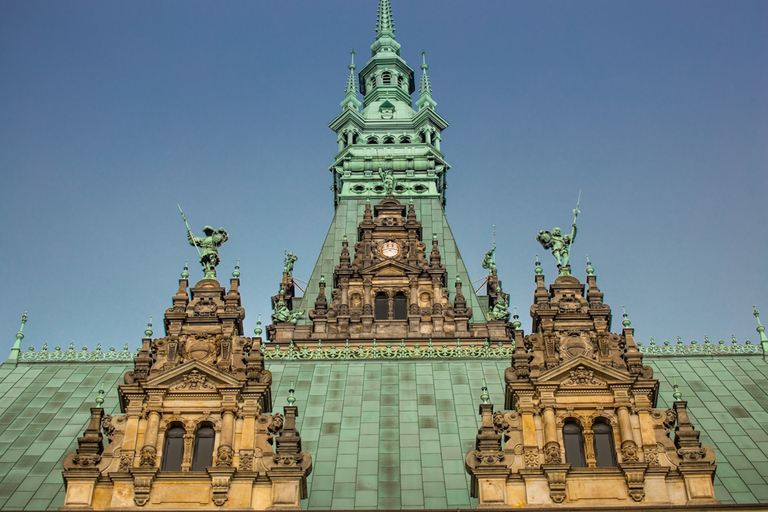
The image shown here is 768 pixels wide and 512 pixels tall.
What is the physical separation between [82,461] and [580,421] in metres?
12.8

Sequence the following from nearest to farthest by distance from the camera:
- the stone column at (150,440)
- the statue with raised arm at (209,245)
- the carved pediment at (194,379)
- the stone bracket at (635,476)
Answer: the stone bracket at (635,476) → the stone column at (150,440) → the carved pediment at (194,379) → the statue with raised arm at (209,245)

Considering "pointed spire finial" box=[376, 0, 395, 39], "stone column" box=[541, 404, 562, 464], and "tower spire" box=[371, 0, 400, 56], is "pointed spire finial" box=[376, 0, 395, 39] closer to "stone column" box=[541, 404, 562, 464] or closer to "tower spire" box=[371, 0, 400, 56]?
"tower spire" box=[371, 0, 400, 56]

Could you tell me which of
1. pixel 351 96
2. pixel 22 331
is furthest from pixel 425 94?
pixel 22 331

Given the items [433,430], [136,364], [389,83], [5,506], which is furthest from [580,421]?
[389,83]

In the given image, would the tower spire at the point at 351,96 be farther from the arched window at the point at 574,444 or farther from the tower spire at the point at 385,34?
the arched window at the point at 574,444

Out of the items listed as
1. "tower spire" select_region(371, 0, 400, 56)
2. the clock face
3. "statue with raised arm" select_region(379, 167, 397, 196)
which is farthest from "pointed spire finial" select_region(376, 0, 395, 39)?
the clock face

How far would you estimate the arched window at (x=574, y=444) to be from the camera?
31125 mm

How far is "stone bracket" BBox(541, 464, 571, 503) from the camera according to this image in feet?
97.4

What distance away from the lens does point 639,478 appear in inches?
1175

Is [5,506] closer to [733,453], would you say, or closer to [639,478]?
[639,478]

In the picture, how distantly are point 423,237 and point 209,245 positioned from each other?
23.5 metres

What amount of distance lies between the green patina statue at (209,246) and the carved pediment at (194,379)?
472 cm

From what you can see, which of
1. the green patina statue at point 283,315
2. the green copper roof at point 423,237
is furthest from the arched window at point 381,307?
the green patina statue at point 283,315

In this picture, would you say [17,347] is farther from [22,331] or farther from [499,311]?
[499,311]
